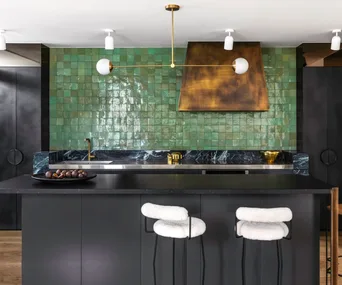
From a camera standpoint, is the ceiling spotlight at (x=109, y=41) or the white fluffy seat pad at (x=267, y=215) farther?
the ceiling spotlight at (x=109, y=41)

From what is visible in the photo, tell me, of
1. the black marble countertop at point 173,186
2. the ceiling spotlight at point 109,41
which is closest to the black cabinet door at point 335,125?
the black marble countertop at point 173,186

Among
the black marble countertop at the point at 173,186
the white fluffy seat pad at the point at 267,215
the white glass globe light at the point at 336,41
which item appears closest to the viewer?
the white fluffy seat pad at the point at 267,215

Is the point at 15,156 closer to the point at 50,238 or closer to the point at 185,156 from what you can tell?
the point at 185,156

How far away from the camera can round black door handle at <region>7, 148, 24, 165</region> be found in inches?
211

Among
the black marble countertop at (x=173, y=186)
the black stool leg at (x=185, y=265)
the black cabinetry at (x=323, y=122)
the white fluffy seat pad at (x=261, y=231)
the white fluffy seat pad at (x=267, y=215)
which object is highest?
the black cabinetry at (x=323, y=122)

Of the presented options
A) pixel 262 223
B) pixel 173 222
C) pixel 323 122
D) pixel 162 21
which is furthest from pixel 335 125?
pixel 173 222

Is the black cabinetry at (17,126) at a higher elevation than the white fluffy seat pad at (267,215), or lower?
higher

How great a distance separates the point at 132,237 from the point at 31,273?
0.81 meters

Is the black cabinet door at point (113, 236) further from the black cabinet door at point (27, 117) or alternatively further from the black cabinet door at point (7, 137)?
the black cabinet door at point (7, 137)

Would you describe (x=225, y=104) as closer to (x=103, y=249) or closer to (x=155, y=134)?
(x=155, y=134)

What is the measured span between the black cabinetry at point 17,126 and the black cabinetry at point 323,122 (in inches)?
133

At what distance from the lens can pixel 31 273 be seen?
3.18m

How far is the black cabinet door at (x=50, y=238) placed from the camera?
3172mm

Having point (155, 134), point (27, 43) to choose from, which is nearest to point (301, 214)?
point (155, 134)
